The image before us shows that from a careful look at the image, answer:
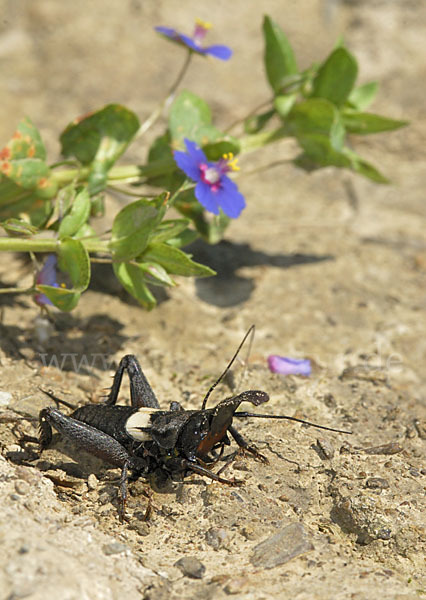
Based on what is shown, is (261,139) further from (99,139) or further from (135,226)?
(135,226)

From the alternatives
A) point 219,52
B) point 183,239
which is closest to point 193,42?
point 219,52

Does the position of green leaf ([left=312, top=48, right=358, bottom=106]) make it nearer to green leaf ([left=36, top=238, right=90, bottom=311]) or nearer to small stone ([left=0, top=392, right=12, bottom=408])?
green leaf ([left=36, top=238, right=90, bottom=311])

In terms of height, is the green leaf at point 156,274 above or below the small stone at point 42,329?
above

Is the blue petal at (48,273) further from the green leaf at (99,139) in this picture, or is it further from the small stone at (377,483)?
the small stone at (377,483)

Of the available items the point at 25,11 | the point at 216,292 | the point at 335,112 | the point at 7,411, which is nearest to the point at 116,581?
the point at 7,411

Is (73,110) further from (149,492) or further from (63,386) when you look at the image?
(149,492)

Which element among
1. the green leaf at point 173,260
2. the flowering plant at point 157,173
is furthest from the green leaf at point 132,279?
the green leaf at point 173,260
